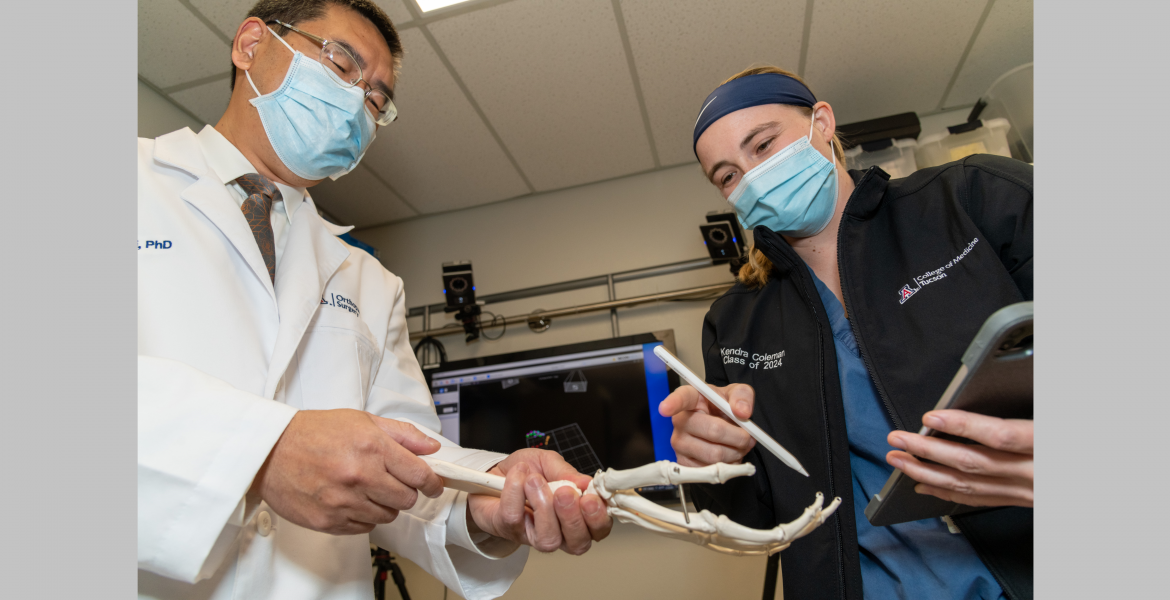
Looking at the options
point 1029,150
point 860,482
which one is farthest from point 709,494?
point 1029,150

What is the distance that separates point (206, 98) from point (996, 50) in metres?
3.57

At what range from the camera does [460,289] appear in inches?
123

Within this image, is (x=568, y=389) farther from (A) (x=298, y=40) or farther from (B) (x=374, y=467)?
(B) (x=374, y=467)

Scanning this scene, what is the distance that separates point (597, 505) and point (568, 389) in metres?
2.01

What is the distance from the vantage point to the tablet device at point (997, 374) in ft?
1.83

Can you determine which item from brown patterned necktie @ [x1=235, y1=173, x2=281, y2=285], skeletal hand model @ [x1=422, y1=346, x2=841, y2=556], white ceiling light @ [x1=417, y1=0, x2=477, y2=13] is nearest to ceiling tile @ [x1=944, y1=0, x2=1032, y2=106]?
white ceiling light @ [x1=417, y1=0, x2=477, y2=13]

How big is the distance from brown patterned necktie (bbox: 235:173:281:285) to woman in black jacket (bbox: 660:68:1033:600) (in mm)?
863

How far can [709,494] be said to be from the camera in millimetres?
1237

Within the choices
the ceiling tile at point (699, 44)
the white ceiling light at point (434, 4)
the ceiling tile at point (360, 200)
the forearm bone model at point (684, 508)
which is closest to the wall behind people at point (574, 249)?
the ceiling tile at point (360, 200)

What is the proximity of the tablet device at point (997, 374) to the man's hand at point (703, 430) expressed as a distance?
10.1 inches

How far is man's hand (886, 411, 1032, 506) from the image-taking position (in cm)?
61

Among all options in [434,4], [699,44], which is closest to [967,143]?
[699,44]

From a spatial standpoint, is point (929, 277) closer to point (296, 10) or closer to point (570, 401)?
point (296, 10)

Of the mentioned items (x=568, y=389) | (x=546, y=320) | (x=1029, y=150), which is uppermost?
(x=1029, y=150)
